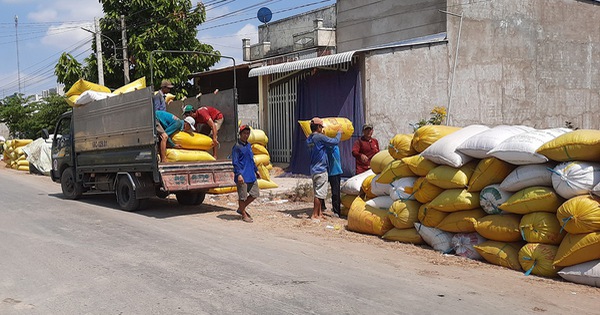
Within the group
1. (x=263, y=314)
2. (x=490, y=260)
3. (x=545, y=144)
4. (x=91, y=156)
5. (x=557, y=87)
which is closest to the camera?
(x=263, y=314)

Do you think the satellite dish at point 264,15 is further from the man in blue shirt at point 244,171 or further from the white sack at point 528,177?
the white sack at point 528,177

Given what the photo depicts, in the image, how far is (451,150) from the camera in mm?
6629

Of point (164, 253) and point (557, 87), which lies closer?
point (164, 253)

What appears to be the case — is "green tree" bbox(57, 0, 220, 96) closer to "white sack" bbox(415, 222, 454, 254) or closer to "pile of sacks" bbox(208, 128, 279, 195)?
"pile of sacks" bbox(208, 128, 279, 195)

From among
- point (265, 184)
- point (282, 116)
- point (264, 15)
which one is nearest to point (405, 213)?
point (265, 184)

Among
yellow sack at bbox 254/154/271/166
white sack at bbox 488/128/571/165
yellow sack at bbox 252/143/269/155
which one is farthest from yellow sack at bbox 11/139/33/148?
white sack at bbox 488/128/571/165

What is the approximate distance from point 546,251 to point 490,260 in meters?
0.71

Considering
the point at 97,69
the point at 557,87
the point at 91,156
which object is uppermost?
the point at 97,69

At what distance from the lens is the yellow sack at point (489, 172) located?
244 inches

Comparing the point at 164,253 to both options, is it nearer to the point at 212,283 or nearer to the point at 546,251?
the point at 212,283

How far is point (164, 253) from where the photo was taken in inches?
264

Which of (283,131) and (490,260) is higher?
(283,131)

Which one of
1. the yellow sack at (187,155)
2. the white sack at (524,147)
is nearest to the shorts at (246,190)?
the yellow sack at (187,155)

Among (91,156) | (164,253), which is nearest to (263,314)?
(164,253)
